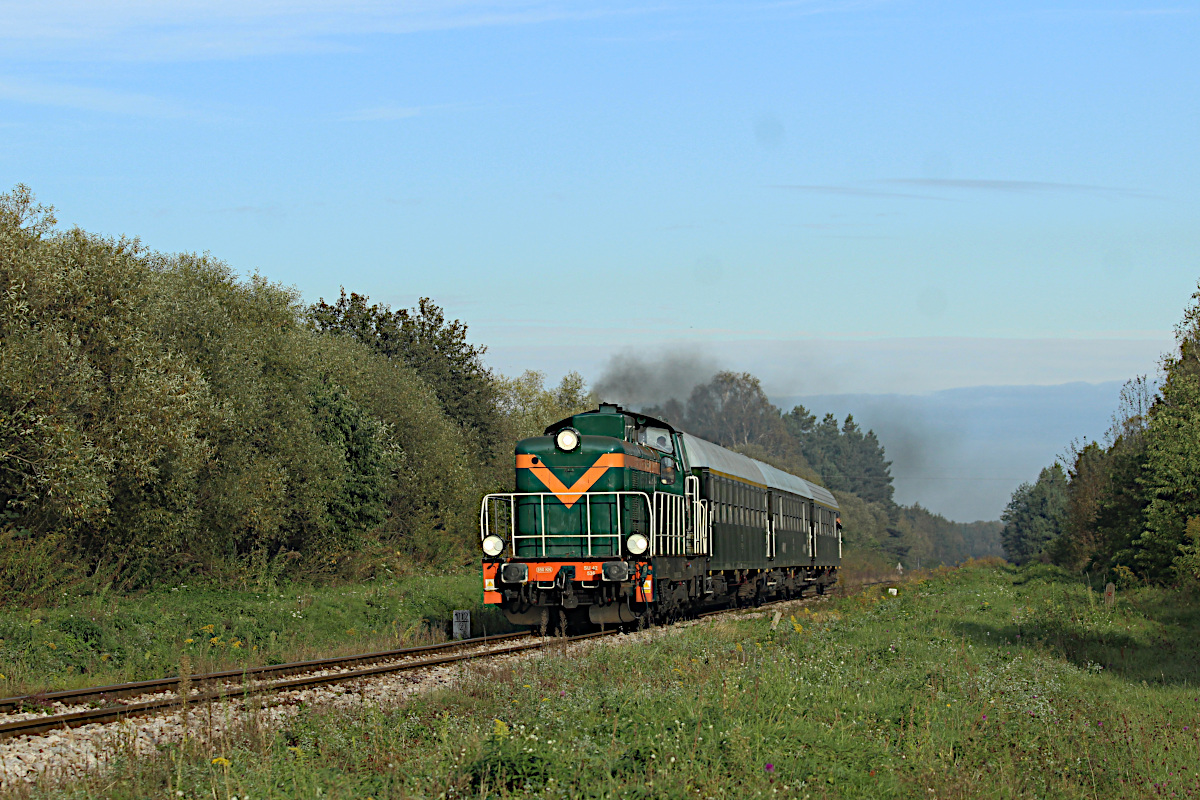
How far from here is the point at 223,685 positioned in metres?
13.3

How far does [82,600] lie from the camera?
23938 millimetres

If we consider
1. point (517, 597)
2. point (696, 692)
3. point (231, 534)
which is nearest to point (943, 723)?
point (696, 692)

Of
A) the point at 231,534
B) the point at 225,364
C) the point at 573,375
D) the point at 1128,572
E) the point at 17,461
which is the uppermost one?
the point at 573,375

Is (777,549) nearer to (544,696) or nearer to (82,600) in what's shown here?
(82,600)

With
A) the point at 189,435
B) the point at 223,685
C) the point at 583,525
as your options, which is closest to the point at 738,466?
Result: the point at 583,525

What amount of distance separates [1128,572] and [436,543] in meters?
29.3

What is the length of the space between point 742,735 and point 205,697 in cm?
607

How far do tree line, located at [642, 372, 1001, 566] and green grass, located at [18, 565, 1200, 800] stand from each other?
351ft

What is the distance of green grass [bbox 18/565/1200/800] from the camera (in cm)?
798

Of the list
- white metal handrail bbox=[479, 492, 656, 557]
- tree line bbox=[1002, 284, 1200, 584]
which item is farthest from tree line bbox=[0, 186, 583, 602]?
tree line bbox=[1002, 284, 1200, 584]

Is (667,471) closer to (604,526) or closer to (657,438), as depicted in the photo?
(657,438)

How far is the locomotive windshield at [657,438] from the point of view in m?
22.9

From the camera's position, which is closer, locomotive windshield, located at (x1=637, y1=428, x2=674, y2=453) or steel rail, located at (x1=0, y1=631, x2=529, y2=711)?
steel rail, located at (x1=0, y1=631, x2=529, y2=711)

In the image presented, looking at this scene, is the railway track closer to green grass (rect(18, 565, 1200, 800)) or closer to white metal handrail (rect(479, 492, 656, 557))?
green grass (rect(18, 565, 1200, 800))
